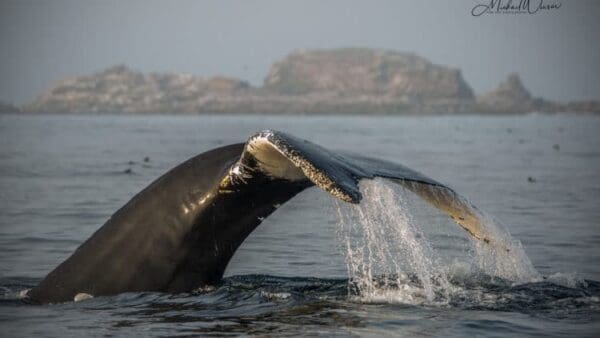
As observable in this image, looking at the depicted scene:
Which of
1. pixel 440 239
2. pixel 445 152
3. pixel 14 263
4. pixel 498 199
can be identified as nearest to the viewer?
pixel 14 263

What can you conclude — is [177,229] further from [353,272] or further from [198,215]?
[353,272]

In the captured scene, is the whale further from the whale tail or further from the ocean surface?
the ocean surface

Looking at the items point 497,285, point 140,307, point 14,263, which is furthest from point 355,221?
point 140,307

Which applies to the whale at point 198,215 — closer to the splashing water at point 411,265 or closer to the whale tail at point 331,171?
the whale tail at point 331,171

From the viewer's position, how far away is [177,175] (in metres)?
7.27

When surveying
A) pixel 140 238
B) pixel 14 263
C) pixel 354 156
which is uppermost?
pixel 354 156

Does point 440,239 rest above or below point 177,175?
below

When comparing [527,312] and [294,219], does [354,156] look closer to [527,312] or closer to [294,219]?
[527,312]

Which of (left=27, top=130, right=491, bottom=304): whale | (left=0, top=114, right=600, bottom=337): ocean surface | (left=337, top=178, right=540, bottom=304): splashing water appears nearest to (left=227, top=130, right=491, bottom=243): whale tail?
(left=27, top=130, right=491, bottom=304): whale

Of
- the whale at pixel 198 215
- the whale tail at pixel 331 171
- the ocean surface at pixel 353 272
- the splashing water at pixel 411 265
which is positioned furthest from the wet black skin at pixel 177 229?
the splashing water at pixel 411 265

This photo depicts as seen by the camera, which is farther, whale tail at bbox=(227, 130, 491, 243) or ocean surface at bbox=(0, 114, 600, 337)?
ocean surface at bbox=(0, 114, 600, 337)

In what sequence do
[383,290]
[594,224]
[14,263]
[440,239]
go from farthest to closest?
[594,224], [440,239], [14,263], [383,290]

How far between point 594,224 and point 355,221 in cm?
335

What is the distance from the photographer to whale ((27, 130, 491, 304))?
22.7ft
